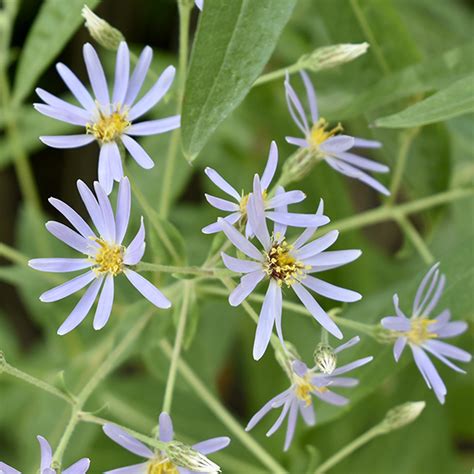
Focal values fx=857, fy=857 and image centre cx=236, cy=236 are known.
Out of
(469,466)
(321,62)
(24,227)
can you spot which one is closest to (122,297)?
(24,227)

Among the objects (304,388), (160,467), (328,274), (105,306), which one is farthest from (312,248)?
(328,274)

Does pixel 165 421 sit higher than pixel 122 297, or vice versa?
pixel 122 297

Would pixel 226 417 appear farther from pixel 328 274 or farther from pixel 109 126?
pixel 109 126

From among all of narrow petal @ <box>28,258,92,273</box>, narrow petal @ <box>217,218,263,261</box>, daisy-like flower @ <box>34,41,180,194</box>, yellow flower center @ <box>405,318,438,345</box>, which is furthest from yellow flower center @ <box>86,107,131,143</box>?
yellow flower center @ <box>405,318,438,345</box>

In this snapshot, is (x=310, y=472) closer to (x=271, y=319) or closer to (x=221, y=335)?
(x=271, y=319)

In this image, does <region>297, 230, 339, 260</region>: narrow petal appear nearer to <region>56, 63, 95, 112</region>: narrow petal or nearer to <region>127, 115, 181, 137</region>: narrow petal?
<region>127, 115, 181, 137</region>: narrow petal

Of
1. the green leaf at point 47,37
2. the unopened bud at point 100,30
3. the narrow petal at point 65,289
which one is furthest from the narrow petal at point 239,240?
the green leaf at point 47,37
